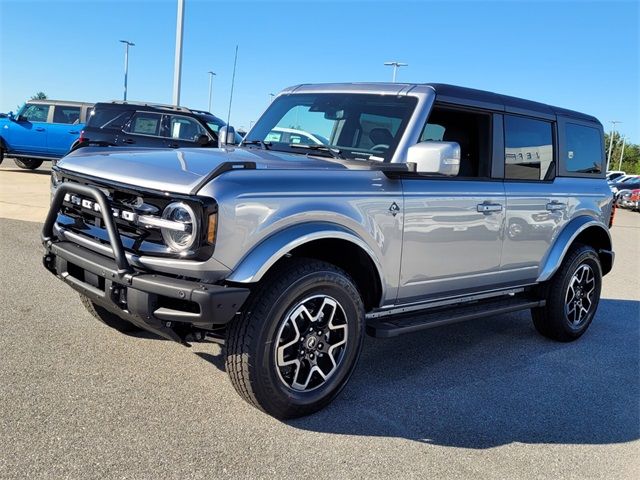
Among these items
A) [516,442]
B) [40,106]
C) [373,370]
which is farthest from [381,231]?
[40,106]

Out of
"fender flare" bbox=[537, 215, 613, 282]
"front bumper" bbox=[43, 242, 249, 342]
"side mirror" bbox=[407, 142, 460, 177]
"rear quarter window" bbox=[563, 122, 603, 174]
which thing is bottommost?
"front bumper" bbox=[43, 242, 249, 342]

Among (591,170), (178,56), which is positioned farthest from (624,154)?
(591,170)

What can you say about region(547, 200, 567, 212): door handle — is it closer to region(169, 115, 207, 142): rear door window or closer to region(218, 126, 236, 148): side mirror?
region(218, 126, 236, 148): side mirror

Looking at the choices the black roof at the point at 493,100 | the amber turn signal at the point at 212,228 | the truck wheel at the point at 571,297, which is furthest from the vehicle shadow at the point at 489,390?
the black roof at the point at 493,100

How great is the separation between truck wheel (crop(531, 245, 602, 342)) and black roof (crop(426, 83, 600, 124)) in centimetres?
126

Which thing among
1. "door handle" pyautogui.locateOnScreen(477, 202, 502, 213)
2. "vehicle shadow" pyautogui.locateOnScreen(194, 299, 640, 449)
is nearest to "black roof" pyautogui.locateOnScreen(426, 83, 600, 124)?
"door handle" pyautogui.locateOnScreen(477, 202, 502, 213)

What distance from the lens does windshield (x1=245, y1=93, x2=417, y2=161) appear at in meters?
4.07

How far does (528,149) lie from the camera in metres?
4.93

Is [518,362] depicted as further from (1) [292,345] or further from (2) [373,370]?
(1) [292,345]

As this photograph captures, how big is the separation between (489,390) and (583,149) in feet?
9.00

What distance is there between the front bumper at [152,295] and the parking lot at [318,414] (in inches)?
22.8

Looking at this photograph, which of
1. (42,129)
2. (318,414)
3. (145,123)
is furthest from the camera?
(42,129)

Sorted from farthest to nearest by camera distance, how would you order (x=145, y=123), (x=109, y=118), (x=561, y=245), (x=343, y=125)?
(x=109, y=118) < (x=145, y=123) < (x=561, y=245) < (x=343, y=125)

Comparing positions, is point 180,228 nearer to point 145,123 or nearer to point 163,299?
point 163,299
